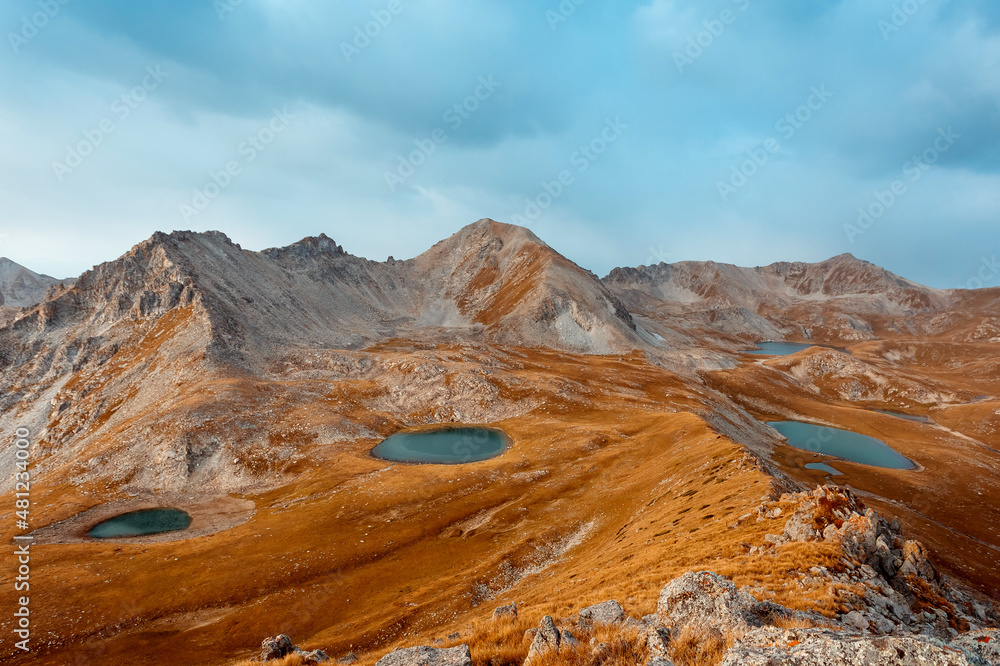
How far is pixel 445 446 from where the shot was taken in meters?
88.3

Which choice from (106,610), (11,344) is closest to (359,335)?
(11,344)

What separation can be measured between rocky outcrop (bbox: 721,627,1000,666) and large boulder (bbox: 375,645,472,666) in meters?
7.98

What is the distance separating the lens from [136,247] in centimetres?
14600

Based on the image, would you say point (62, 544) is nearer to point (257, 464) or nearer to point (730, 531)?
point (257, 464)

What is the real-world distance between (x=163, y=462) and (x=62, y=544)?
2588 centimetres

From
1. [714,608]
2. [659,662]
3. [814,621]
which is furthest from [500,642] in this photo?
[814,621]

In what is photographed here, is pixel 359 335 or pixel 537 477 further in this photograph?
pixel 359 335

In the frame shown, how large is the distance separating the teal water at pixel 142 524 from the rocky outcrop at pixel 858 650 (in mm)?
72102

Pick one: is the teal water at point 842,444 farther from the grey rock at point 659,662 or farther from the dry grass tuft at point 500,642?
the grey rock at point 659,662

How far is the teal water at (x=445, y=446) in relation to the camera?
8131cm

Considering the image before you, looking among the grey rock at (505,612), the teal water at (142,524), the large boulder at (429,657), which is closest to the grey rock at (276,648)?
the large boulder at (429,657)

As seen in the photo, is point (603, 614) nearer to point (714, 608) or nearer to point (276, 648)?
point (714, 608)

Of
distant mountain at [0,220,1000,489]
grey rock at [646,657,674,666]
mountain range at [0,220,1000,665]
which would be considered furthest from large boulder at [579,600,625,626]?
distant mountain at [0,220,1000,489]

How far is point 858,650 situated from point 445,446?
83.5 m
